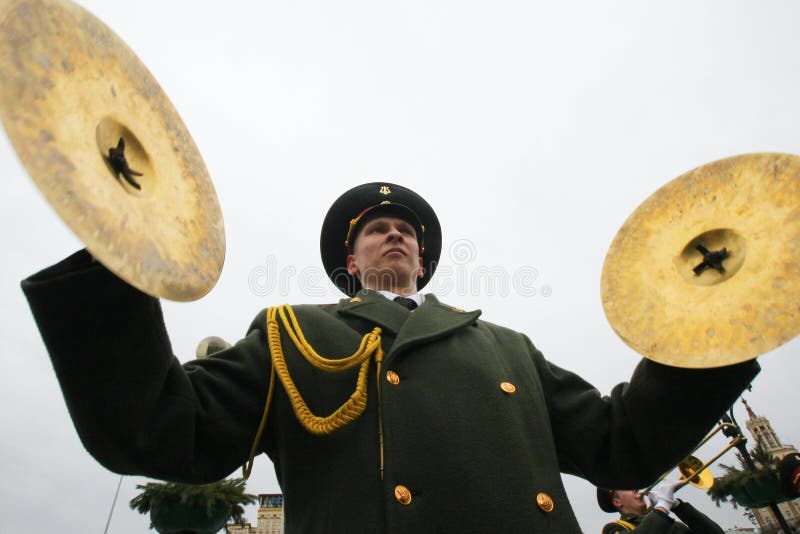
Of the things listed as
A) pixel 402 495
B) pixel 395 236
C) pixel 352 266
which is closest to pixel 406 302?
pixel 395 236

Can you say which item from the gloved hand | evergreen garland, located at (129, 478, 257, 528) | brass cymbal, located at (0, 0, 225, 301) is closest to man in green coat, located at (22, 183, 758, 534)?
brass cymbal, located at (0, 0, 225, 301)

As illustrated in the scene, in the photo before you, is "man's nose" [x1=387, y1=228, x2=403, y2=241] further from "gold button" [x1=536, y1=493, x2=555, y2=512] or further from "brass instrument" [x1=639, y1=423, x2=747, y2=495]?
"brass instrument" [x1=639, y1=423, x2=747, y2=495]

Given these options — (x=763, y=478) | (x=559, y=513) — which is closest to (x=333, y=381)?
(x=559, y=513)

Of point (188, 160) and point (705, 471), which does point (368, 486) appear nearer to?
point (188, 160)

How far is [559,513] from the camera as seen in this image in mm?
2209

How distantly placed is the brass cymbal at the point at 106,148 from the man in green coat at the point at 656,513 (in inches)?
228

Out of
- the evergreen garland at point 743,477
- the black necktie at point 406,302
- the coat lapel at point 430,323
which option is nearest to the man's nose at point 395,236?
the black necktie at point 406,302

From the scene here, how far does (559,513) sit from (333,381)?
115 centimetres

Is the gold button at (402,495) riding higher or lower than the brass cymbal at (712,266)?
lower

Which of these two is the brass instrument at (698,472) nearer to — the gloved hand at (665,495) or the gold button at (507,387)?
the gloved hand at (665,495)

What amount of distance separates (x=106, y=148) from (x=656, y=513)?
7.23m

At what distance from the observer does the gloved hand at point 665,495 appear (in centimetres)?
695

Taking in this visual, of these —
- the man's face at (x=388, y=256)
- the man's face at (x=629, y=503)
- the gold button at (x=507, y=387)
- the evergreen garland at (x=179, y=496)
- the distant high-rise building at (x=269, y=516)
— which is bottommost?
the man's face at (x=629, y=503)

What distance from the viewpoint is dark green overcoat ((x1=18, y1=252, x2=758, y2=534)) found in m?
1.72
